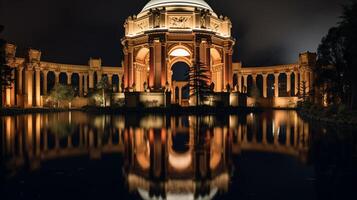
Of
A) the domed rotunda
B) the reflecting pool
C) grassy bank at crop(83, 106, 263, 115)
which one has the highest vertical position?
the domed rotunda

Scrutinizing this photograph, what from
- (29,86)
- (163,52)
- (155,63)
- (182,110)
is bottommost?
(182,110)

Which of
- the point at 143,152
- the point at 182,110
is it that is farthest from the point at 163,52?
the point at 143,152

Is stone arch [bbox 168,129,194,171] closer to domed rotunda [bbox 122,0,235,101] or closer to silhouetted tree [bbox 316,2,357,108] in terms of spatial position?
silhouetted tree [bbox 316,2,357,108]

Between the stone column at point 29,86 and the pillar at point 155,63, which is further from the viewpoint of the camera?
the stone column at point 29,86

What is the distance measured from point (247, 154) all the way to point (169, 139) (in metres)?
4.37

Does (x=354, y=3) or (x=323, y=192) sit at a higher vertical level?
(x=354, y=3)

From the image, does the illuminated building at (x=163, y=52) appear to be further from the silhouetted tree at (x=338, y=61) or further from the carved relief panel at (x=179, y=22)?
the silhouetted tree at (x=338, y=61)

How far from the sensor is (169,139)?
14.0 metres

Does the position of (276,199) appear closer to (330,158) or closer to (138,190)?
(138,190)

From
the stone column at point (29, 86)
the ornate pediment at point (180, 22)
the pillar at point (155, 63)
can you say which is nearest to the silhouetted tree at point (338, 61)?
the ornate pediment at point (180, 22)

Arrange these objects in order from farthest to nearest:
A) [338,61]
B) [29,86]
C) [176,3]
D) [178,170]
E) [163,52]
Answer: [29,86] < [176,3] < [163,52] < [338,61] < [178,170]

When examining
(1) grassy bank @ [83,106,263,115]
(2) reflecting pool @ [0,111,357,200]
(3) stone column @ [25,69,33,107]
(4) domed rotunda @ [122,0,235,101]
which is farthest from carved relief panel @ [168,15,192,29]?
(2) reflecting pool @ [0,111,357,200]

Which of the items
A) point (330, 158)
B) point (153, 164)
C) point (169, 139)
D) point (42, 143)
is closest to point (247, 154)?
point (330, 158)

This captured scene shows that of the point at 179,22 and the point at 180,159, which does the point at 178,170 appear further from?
the point at 179,22
